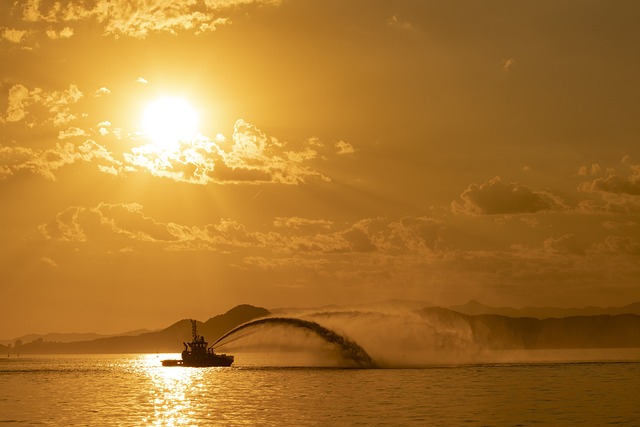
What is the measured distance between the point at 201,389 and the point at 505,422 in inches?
2317

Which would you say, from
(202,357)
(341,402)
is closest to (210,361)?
(202,357)

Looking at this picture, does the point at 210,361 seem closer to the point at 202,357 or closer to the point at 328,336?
the point at 202,357

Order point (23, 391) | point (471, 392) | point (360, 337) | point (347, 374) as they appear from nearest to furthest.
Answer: point (471, 392)
point (23, 391)
point (347, 374)
point (360, 337)

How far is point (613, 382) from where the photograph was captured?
5246 inches

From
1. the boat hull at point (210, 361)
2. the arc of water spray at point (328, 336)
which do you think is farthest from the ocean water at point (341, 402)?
the boat hull at point (210, 361)

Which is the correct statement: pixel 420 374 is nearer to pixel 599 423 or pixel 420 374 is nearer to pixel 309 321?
pixel 309 321

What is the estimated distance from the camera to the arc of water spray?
15131cm

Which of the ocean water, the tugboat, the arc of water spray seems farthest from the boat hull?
the ocean water

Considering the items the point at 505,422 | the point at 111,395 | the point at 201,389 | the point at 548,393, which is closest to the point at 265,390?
the point at 201,389

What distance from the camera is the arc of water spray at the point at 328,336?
151312mm

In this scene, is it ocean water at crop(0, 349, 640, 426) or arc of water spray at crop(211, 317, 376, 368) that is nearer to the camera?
ocean water at crop(0, 349, 640, 426)

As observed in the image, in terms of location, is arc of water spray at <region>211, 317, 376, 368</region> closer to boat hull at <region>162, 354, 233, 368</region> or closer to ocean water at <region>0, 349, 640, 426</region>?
ocean water at <region>0, 349, 640, 426</region>

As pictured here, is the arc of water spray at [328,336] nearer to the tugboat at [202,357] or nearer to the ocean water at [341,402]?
the ocean water at [341,402]

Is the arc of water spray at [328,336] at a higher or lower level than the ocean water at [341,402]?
higher
